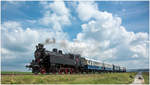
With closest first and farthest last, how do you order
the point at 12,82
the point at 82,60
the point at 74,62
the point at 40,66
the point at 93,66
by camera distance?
the point at 12,82 < the point at 40,66 < the point at 74,62 < the point at 82,60 < the point at 93,66

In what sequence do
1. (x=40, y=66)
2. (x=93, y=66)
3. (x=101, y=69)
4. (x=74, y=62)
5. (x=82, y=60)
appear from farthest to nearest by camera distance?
(x=101, y=69) < (x=93, y=66) < (x=82, y=60) < (x=74, y=62) < (x=40, y=66)

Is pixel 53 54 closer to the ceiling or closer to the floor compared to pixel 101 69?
closer to the ceiling

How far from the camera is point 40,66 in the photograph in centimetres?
3045

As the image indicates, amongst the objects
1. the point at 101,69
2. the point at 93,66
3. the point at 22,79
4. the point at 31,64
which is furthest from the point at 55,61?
the point at 101,69

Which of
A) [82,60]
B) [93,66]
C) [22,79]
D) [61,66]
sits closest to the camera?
[22,79]

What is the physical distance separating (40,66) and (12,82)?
12.5 metres

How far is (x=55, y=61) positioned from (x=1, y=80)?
551 inches

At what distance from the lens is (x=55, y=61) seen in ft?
104

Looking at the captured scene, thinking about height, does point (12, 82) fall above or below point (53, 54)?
below

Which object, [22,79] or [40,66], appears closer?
[22,79]

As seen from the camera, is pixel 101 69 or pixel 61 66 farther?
pixel 101 69

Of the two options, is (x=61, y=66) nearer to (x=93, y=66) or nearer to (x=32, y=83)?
(x=32, y=83)

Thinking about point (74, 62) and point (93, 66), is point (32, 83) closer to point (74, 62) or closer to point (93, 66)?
point (74, 62)

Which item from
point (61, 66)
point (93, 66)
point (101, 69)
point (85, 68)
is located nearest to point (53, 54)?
point (61, 66)
